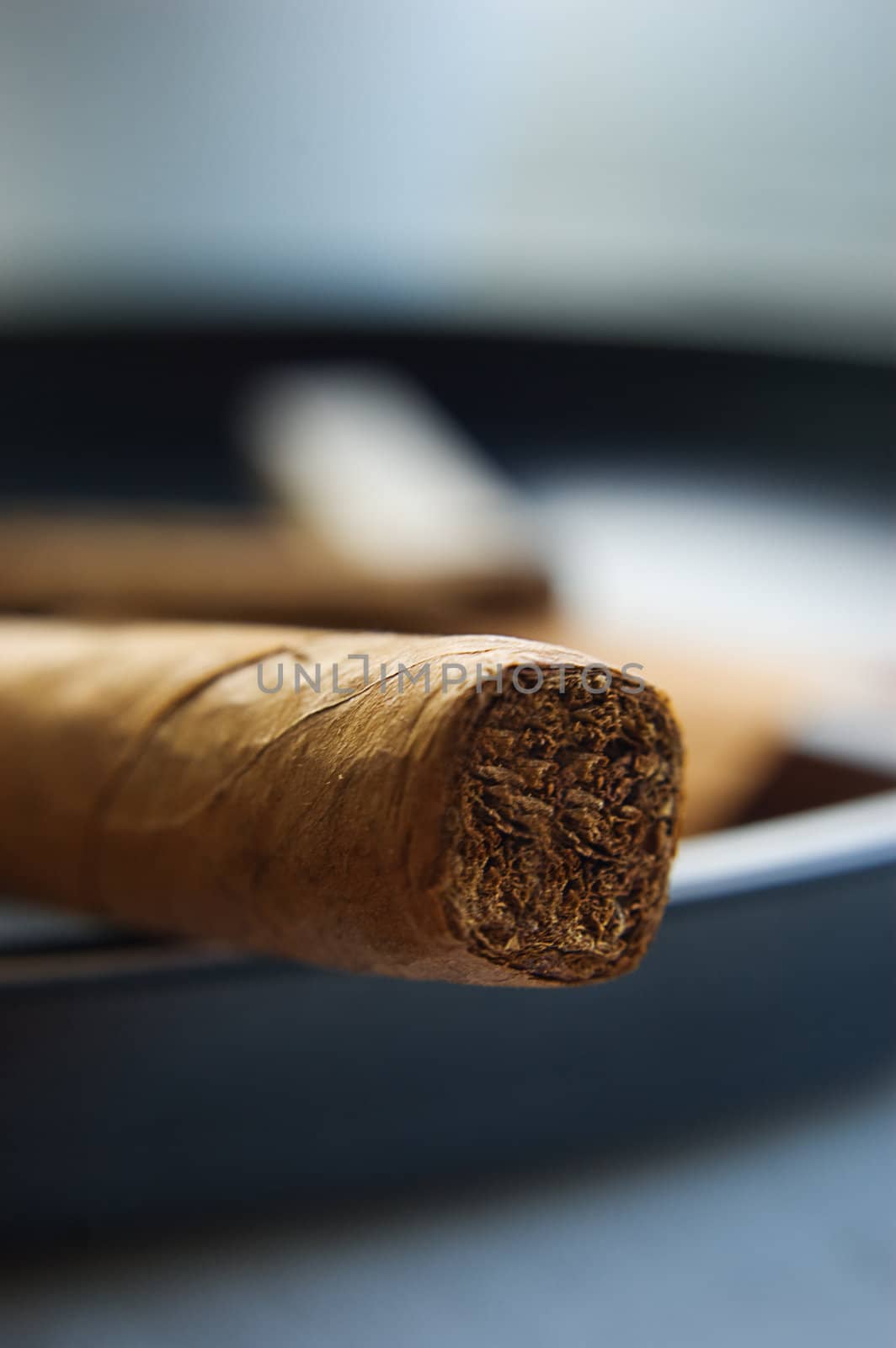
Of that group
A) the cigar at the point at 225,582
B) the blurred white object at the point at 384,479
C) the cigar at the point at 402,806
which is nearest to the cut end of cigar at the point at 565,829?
the cigar at the point at 402,806

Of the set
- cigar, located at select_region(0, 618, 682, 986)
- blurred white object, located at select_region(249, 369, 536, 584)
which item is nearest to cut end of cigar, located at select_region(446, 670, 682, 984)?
cigar, located at select_region(0, 618, 682, 986)

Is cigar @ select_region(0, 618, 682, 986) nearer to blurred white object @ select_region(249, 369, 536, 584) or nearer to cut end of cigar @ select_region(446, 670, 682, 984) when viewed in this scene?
cut end of cigar @ select_region(446, 670, 682, 984)

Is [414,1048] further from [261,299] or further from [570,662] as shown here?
[261,299]

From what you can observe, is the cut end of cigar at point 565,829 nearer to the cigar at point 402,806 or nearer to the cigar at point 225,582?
the cigar at point 402,806

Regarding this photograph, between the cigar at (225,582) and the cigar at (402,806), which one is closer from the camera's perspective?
the cigar at (402,806)

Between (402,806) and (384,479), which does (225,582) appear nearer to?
(384,479)

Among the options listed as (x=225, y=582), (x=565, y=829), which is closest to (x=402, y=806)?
(x=565, y=829)
